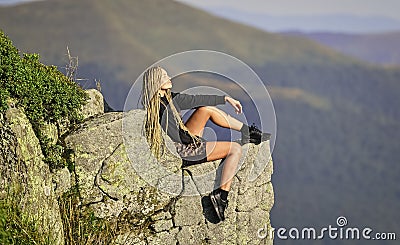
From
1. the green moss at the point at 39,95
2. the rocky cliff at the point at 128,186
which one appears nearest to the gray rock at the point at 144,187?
the rocky cliff at the point at 128,186

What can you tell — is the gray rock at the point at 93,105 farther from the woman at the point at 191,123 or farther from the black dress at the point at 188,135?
the black dress at the point at 188,135

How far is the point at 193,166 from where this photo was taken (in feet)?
30.8

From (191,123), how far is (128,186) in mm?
1317

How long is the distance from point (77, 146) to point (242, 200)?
264 cm

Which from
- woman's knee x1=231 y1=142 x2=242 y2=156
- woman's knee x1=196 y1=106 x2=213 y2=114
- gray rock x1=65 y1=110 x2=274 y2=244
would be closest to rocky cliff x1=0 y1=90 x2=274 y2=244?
gray rock x1=65 y1=110 x2=274 y2=244

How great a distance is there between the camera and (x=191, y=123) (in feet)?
31.2

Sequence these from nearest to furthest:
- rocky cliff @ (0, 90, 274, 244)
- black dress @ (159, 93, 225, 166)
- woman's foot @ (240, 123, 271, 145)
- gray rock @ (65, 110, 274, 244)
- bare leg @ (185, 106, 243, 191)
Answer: rocky cliff @ (0, 90, 274, 244) → gray rock @ (65, 110, 274, 244) → black dress @ (159, 93, 225, 166) → bare leg @ (185, 106, 243, 191) → woman's foot @ (240, 123, 271, 145)

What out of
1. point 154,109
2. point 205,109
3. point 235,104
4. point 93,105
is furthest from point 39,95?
point 235,104

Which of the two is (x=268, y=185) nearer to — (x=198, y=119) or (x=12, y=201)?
(x=198, y=119)

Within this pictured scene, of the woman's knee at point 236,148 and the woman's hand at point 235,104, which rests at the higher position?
the woman's hand at point 235,104

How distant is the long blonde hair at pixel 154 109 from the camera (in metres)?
9.01

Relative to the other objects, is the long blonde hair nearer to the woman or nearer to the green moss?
the woman

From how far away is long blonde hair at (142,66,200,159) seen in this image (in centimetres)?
901

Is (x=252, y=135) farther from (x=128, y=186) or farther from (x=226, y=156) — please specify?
(x=128, y=186)
